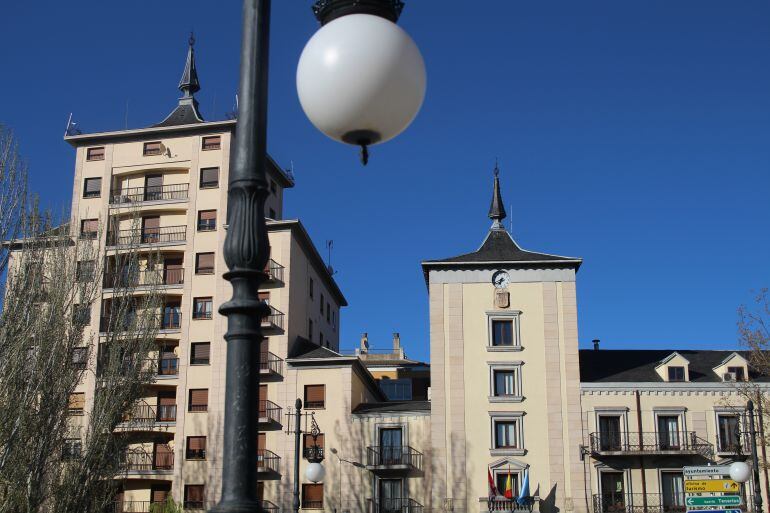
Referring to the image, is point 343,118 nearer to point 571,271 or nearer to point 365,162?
point 365,162

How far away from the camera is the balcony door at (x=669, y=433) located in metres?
41.6

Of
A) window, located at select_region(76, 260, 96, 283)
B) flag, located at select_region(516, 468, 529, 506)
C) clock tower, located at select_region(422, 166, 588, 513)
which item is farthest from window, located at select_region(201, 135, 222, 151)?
flag, located at select_region(516, 468, 529, 506)

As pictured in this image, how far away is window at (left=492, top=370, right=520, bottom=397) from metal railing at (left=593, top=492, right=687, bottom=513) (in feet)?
19.2

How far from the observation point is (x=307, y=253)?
1948 inches

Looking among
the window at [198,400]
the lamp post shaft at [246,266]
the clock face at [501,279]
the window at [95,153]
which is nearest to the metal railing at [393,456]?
the window at [198,400]

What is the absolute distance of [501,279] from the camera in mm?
44562

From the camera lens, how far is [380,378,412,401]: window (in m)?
58.7

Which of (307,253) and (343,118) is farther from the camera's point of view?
(307,253)

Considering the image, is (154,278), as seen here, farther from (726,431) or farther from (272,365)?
(726,431)

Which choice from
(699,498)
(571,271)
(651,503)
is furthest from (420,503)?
(699,498)

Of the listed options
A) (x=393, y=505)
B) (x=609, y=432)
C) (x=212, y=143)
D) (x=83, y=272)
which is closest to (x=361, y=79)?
(x=83, y=272)

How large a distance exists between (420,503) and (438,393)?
4.97 metres

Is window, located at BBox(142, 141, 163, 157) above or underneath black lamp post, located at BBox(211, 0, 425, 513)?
above

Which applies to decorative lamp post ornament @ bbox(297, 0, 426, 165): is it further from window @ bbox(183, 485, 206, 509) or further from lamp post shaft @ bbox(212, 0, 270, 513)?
window @ bbox(183, 485, 206, 509)
